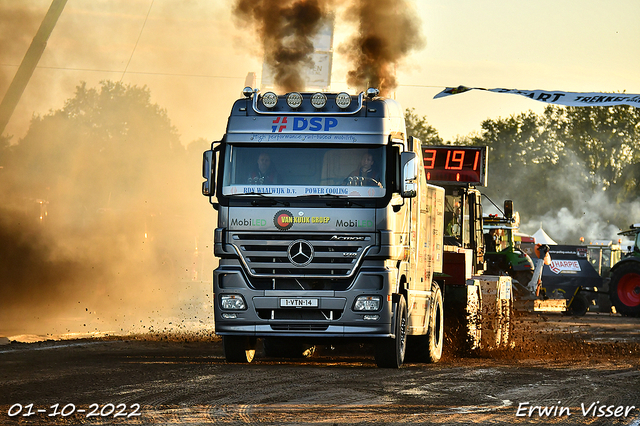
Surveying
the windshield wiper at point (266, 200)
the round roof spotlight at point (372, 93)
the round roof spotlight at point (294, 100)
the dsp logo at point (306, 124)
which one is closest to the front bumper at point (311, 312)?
the windshield wiper at point (266, 200)

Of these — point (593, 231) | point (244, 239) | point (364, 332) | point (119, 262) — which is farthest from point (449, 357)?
point (593, 231)

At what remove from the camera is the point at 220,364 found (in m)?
14.1

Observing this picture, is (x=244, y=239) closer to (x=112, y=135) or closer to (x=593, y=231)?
(x=112, y=135)

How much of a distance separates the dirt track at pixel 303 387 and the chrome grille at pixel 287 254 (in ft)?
4.18

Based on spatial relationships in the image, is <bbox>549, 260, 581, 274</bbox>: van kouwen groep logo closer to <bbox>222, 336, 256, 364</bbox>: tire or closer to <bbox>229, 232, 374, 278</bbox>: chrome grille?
<bbox>222, 336, 256, 364</bbox>: tire

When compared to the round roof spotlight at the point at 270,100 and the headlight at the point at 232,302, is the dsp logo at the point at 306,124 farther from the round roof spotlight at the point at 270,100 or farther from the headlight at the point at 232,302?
the headlight at the point at 232,302

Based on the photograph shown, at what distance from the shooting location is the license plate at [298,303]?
13367mm

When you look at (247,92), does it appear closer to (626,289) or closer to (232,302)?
(232,302)

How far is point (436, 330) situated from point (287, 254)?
3706 millimetres

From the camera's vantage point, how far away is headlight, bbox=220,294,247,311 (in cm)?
1349

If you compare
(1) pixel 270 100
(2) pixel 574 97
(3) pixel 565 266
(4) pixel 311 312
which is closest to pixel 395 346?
(4) pixel 311 312

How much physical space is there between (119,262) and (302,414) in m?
25.3

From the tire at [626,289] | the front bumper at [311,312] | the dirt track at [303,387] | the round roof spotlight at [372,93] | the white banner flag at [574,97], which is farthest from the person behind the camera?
the tire at [626,289]

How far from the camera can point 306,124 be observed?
13.8 m
